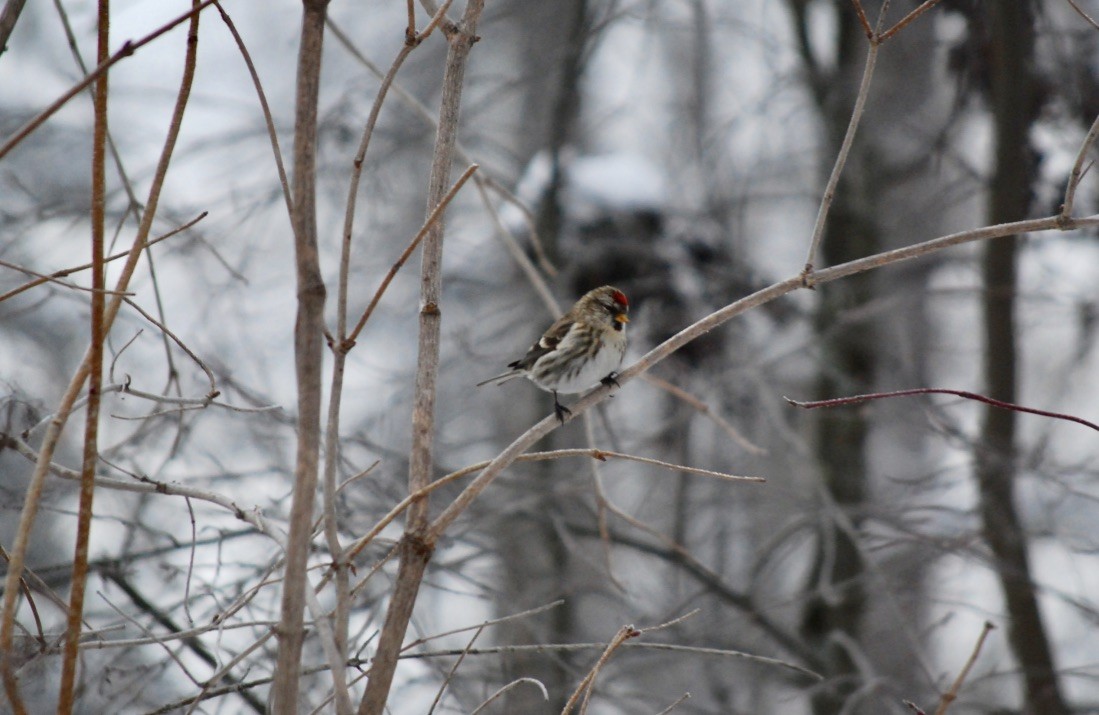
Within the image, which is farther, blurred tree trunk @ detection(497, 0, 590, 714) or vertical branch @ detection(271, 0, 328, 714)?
blurred tree trunk @ detection(497, 0, 590, 714)

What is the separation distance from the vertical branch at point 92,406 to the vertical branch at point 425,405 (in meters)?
0.34

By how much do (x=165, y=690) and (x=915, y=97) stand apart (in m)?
6.63

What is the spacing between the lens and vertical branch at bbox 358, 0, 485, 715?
1.32 m

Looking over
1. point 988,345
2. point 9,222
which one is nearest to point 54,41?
point 9,222

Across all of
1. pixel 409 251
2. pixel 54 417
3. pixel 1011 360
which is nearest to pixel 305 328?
pixel 409 251

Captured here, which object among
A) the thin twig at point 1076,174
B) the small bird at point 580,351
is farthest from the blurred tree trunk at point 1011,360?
the thin twig at point 1076,174

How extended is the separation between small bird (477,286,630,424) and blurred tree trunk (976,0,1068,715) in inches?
72.9

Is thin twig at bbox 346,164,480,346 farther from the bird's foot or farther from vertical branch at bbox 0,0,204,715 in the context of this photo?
the bird's foot

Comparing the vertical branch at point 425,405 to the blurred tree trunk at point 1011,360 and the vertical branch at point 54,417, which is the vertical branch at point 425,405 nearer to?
the vertical branch at point 54,417

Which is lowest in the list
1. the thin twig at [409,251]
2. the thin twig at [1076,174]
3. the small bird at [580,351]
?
the thin twig at [1076,174]

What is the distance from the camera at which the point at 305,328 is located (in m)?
1.16

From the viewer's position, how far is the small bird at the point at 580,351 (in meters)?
3.97

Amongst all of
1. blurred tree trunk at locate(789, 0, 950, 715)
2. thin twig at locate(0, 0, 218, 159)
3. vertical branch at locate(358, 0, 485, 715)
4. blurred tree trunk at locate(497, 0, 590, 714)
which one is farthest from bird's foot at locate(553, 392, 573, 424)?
blurred tree trunk at locate(789, 0, 950, 715)

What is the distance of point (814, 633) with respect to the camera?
6270 mm
